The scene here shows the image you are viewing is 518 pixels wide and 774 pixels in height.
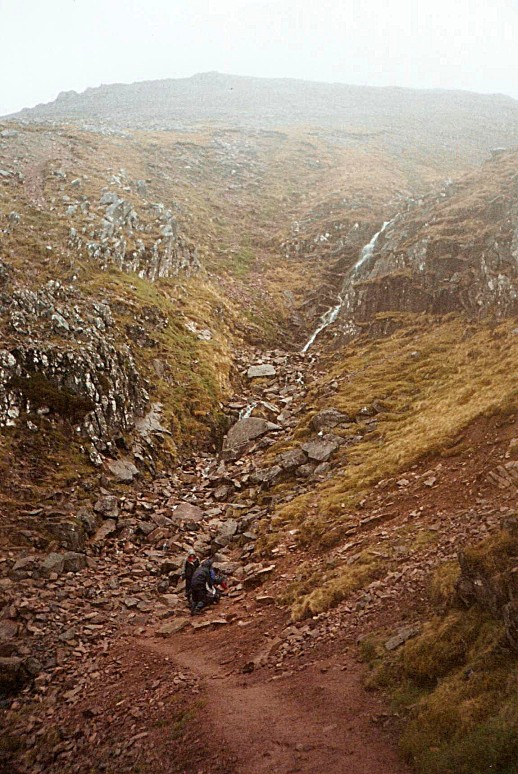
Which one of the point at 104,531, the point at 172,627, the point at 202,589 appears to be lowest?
the point at 172,627

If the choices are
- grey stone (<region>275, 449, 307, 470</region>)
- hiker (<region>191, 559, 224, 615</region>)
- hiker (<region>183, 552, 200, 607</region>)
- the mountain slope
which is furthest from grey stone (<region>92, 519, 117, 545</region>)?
the mountain slope

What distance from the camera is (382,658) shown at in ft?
30.2

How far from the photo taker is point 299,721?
27.5 feet

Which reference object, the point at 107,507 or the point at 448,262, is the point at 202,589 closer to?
the point at 107,507

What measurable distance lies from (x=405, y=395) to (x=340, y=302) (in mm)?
13843

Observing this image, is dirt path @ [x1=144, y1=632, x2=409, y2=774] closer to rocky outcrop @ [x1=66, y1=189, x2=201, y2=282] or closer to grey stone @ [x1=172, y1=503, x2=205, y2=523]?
grey stone @ [x1=172, y1=503, x2=205, y2=523]

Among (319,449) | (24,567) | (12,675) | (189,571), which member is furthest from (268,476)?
(12,675)

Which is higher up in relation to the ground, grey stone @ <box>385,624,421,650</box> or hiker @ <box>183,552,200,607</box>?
grey stone @ <box>385,624,421,650</box>

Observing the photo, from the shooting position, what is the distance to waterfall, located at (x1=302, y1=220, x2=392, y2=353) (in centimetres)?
3253

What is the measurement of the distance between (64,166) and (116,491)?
32.4 meters

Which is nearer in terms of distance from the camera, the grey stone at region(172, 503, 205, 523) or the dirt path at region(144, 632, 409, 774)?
the dirt path at region(144, 632, 409, 774)

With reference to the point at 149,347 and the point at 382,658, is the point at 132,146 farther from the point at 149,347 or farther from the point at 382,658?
the point at 382,658

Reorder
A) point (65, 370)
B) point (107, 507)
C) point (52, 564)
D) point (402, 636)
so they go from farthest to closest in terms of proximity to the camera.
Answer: point (65, 370) → point (107, 507) → point (52, 564) → point (402, 636)

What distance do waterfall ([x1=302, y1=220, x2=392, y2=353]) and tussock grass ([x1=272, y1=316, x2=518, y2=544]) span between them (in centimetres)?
374
